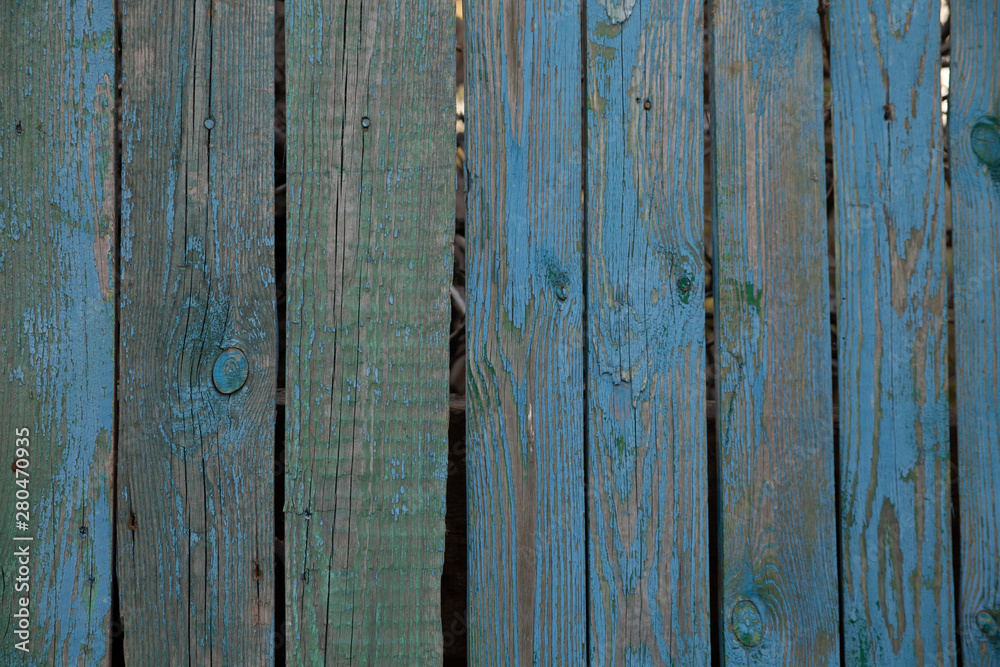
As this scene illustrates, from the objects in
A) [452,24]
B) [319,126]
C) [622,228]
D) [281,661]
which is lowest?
[281,661]

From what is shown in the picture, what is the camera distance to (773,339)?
139cm

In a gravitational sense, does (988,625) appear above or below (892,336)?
below

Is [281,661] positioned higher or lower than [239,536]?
lower

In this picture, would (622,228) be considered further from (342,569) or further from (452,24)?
(342,569)

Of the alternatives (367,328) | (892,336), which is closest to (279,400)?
(367,328)

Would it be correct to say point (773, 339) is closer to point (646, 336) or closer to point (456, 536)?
point (646, 336)

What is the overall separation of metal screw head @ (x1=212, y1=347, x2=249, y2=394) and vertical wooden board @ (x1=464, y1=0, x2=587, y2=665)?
48 cm

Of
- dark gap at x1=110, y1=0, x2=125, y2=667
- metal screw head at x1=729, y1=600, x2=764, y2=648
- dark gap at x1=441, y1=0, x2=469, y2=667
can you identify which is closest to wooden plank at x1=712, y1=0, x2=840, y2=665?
metal screw head at x1=729, y1=600, x2=764, y2=648

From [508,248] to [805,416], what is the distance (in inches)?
29.3

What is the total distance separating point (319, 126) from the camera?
4.46 feet

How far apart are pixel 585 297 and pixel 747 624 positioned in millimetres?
787

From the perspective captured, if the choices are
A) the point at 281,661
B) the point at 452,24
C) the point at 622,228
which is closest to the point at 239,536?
the point at 281,661

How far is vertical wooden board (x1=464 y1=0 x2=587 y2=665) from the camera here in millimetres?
1356

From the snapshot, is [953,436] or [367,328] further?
[953,436]
